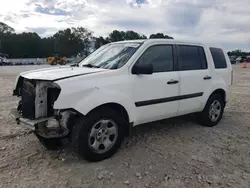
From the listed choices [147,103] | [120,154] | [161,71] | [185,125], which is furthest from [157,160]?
[185,125]

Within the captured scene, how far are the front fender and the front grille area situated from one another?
62 centimetres

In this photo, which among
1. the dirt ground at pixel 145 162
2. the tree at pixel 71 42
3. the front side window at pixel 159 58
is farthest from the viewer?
the tree at pixel 71 42

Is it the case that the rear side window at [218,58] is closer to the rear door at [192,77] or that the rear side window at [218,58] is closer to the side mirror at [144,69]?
the rear door at [192,77]

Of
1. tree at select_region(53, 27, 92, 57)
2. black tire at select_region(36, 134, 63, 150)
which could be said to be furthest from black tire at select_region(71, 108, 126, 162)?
tree at select_region(53, 27, 92, 57)

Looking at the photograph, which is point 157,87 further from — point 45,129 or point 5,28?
point 5,28

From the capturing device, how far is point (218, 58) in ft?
18.5

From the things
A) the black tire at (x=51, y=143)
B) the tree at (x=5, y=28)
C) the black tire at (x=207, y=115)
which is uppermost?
the tree at (x=5, y=28)

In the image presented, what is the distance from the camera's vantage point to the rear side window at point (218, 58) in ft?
18.1

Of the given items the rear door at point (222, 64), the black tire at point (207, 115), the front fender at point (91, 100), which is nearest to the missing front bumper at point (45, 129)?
the front fender at point (91, 100)

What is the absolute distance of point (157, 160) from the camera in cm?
383

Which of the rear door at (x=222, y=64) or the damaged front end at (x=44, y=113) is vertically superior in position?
the rear door at (x=222, y=64)

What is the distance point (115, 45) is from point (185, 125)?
235 centimetres

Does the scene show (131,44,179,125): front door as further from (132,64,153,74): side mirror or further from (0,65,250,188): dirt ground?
(0,65,250,188): dirt ground

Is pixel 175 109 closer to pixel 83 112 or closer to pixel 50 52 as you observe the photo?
pixel 83 112
